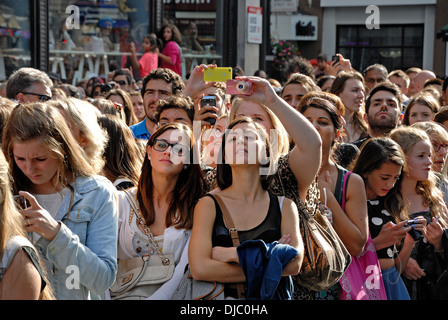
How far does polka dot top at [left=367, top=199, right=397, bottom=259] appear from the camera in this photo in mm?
4418

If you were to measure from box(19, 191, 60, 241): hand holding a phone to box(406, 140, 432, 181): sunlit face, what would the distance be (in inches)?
109

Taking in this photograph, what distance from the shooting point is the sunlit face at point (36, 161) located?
3150 millimetres

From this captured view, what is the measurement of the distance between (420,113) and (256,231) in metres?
4.02

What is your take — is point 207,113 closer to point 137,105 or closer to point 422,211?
point 422,211

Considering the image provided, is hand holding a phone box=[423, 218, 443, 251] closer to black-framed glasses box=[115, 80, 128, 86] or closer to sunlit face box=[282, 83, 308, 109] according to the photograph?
sunlit face box=[282, 83, 308, 109]

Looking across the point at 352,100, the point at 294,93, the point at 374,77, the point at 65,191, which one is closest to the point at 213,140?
the point at 65,191

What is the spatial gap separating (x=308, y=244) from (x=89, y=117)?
4.39 ft

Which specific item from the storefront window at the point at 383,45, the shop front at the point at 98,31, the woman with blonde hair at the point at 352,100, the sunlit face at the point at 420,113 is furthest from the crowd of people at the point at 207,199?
the storefront window at the point at 383,45

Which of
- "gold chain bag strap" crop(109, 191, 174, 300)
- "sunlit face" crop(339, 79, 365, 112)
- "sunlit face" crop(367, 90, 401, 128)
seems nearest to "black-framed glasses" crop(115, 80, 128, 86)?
"sunlit face" crop(339, 79, 365, 112)

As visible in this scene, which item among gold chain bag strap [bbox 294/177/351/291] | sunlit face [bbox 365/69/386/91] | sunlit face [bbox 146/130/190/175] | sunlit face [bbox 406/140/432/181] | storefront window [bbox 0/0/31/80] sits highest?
storefront window [bbox 0/0/31/80]

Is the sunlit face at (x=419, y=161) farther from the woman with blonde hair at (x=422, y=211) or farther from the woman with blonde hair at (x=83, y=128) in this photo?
the woman with blonde hair at (x=83, y=128)

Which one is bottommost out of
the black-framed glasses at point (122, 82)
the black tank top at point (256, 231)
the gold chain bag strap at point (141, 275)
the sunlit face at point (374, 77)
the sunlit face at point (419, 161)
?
the gold chain bag strap at point (141, 275)
